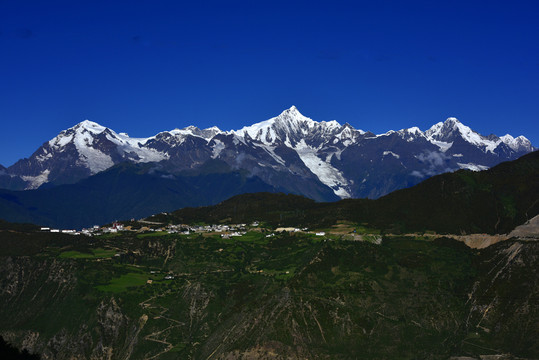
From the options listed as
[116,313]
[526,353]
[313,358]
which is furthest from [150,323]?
[526,353]

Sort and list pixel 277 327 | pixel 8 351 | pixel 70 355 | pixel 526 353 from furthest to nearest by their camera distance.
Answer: pixel 70 355, pixel 277 327, pixel 526 353, pixel 8 351

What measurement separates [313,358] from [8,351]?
10141cm

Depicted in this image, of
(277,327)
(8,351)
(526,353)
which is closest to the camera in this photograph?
(8,351)

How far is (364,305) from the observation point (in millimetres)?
183375

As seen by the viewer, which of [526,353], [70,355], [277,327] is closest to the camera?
[526,353]

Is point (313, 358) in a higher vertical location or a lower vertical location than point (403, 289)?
lower

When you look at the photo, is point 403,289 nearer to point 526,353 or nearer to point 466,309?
point 466,309

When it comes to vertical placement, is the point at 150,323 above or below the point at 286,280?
below

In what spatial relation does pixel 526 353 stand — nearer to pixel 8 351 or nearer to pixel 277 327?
pixel 277 327

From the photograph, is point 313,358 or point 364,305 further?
point 364,305

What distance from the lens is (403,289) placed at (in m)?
192

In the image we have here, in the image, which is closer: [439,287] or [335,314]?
[335,314]

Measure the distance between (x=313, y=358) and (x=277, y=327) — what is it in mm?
14090

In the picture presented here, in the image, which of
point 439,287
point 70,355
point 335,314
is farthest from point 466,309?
point 70,355
